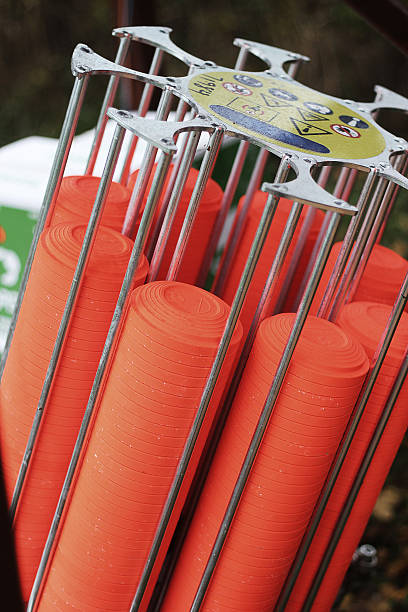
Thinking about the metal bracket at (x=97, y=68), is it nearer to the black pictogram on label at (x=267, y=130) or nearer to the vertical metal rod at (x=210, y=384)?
the black pictogram on label at (x=267, y=130)

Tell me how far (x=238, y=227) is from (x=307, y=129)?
19cm

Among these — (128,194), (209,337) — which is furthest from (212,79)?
(209,337)

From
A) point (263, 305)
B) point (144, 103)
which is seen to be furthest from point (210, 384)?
point (144, 103)

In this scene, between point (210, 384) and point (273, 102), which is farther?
point (273, 102)

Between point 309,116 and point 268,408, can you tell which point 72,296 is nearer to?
point 268,408

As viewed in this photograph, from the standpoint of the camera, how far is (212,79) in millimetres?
844

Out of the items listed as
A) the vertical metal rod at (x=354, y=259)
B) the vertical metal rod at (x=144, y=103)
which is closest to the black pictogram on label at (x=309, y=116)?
the vertical metal rod at (x=354, y=259)

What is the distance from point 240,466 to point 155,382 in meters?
0.14

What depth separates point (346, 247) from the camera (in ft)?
2.49

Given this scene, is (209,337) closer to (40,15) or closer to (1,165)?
(1,165)

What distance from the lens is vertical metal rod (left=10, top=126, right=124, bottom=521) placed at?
0.66 m

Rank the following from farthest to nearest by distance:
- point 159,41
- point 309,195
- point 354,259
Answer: point 159,41 → point 354,259 → point 309,195

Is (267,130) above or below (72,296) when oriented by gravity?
above

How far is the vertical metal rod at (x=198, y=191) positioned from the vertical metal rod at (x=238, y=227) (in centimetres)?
20
